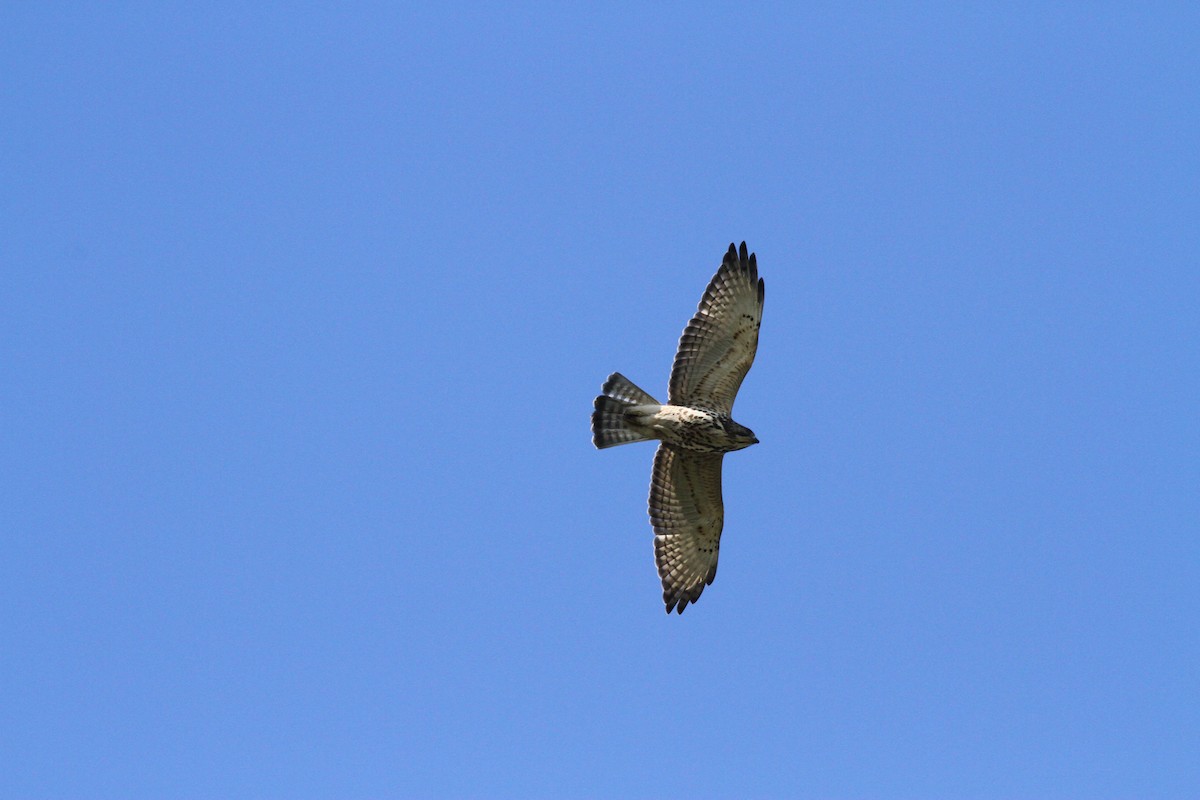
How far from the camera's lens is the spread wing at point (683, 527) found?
51.0ft

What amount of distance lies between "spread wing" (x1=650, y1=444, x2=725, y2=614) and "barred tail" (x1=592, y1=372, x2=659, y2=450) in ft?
2.22

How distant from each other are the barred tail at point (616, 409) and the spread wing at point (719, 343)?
0.38 metres

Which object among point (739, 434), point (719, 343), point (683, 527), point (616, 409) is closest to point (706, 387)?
point (719, 343)

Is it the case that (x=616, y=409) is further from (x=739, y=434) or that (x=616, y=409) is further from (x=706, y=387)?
(x=739, y=434)

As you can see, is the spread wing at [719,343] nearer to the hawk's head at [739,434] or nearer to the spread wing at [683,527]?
the hawk's head at [739,434]

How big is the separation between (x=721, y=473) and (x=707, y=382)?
105 centimetres

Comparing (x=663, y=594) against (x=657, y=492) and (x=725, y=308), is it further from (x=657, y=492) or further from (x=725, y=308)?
(x=725, y=308)

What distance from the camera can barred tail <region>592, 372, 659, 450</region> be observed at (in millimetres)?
14836

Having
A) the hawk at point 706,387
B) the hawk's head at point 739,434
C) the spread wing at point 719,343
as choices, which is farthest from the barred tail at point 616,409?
the hawk's head at point 739,434

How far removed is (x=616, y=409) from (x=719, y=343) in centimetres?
120

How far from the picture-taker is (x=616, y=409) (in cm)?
1487

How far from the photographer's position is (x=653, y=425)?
1478 cm

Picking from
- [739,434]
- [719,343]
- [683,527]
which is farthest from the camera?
[683,527]

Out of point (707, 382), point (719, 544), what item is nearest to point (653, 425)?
point (707, 382)
